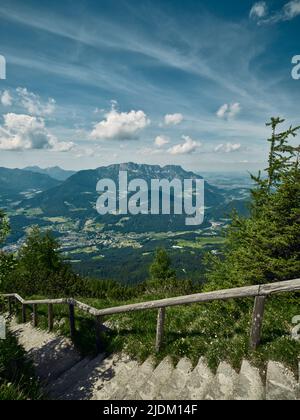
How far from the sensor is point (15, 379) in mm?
6270

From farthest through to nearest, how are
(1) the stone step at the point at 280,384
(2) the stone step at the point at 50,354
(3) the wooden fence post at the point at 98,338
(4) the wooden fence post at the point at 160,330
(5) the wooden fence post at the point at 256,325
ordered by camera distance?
(3) the wooden fence post at the point at 98,338 < (2) the stone step at the point at 50,354 < (4) the wooden fence post at the point at 160,330 < (5) the wooden fence post at the point at 256,325 < (1) the stone step at the point at 280,384

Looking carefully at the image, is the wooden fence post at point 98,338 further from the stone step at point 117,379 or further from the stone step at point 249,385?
the stone step at point 249,385

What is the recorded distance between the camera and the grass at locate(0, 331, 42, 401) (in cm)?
496

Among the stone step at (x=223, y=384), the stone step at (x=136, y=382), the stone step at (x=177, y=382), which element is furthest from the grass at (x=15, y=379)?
the stone step at (x=223, y=384)

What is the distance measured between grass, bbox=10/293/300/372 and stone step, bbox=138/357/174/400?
0.33 m

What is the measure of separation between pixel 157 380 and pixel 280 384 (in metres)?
2.58

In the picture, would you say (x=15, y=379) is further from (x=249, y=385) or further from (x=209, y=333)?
(x=249, y=385)

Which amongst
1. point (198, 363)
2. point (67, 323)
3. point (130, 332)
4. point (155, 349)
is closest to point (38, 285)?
point (67, 323)

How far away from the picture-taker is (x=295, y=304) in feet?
26.3

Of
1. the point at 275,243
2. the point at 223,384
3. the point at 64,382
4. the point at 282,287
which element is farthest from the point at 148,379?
the point at 275,243

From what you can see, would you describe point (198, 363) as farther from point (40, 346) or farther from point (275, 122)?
point (275, 122)

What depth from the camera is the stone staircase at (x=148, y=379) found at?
490 cm

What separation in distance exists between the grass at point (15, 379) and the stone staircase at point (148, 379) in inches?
18.6

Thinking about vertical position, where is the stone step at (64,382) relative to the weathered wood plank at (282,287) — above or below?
below
